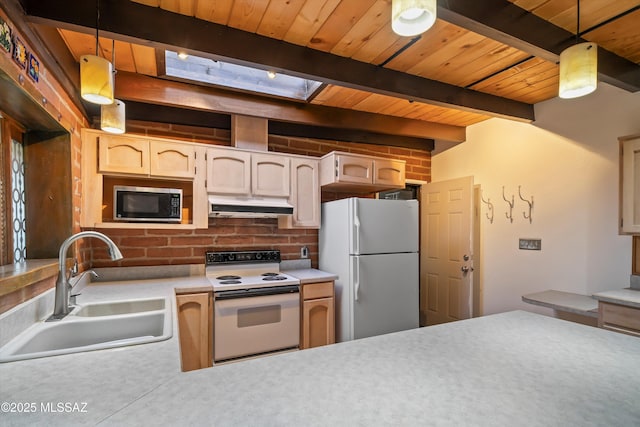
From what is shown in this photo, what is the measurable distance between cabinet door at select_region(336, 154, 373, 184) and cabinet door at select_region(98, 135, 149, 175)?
1.61 meters

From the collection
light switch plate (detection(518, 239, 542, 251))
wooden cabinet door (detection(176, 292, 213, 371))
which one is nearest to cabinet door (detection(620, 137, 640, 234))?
light switch plate (detection(518, 239, 542, 251))

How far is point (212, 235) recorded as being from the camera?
2893 millimetres

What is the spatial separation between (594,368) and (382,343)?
59 centimetres

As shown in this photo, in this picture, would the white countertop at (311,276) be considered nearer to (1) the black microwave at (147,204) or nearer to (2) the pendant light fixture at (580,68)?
(1) the black microwave at (147,204)

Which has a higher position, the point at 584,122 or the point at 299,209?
the point at 584,122

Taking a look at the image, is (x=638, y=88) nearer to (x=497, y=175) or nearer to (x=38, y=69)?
(x=497, y=175)

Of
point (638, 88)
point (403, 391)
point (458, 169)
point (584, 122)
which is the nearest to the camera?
point (403, 391)

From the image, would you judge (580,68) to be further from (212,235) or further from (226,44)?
(212,235)

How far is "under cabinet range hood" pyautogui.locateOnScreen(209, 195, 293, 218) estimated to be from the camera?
8.29 ft

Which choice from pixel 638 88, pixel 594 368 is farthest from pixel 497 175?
pixel 594 368

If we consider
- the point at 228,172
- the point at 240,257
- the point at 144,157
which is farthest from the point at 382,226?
the point at 144,157

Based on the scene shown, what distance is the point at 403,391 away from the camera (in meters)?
0.75

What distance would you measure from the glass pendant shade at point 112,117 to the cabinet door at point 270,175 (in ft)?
3.89

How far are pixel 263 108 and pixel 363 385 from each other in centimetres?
248
